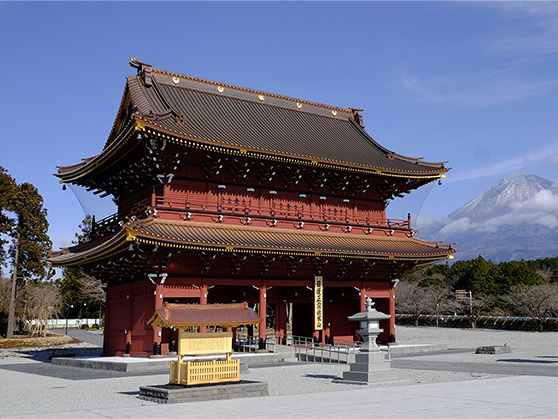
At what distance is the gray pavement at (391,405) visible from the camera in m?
12.1

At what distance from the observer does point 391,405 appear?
1343 centimetres

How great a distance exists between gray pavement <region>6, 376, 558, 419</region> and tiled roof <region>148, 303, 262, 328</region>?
8.76ft

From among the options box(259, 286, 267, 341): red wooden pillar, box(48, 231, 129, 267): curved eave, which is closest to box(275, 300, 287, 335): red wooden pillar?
box(259, 286, 267, 341): red wooden pillar

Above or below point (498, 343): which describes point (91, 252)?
above

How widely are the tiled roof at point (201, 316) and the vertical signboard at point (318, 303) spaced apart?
13.1 metres

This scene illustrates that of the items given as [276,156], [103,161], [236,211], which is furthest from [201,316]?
[103,161]

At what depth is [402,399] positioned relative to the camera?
14.5 metres

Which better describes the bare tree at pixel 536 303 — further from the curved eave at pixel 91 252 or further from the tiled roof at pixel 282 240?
the curved eave at pixel 91 252

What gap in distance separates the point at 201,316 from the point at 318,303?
15003 millimetres

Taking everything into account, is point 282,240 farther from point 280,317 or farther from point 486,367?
point 486,367

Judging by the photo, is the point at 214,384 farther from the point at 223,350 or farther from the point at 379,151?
the point at 379,151

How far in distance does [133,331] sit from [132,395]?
479 inches

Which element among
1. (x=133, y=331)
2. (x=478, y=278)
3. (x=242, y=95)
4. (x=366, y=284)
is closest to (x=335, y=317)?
(x=366, y=284)

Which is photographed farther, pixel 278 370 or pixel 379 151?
pixel 379 151
